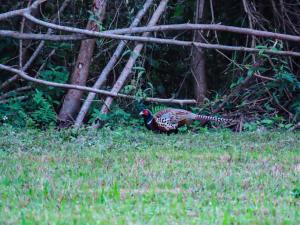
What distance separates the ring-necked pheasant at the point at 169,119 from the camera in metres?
11.7

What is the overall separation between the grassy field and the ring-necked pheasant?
4.45 feet

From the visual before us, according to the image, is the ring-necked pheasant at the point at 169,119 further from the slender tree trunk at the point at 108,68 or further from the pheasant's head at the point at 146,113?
the slender tree trunk at the point at 108,68

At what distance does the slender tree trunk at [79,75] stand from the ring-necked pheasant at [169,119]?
4.35 feet

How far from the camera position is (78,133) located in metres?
10.4

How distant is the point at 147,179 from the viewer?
6879mm

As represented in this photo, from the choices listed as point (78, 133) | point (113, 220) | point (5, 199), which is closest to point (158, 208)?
point (113, 220)

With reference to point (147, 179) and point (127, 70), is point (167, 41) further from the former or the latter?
point (147, 179)

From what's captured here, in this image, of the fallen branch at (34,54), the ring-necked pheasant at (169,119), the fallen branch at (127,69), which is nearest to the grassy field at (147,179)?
the ring-necked pheasant at (169,119)

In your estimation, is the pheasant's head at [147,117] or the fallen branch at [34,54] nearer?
the pheasant's head at [147,117]

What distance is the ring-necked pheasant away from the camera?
11688 mm

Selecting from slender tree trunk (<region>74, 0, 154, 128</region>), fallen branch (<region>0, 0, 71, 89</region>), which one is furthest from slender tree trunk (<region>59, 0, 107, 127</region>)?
fallen branch (<region>0, 0, 71, 89</region>)

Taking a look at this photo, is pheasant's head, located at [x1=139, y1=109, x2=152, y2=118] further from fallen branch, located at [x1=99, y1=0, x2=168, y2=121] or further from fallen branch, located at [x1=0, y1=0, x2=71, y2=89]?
fallen branch, located at [x1=0, y1=0, x2=71, y2=89]

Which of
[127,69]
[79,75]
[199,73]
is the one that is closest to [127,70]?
[127,69]

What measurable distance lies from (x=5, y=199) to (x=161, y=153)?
2.89m
